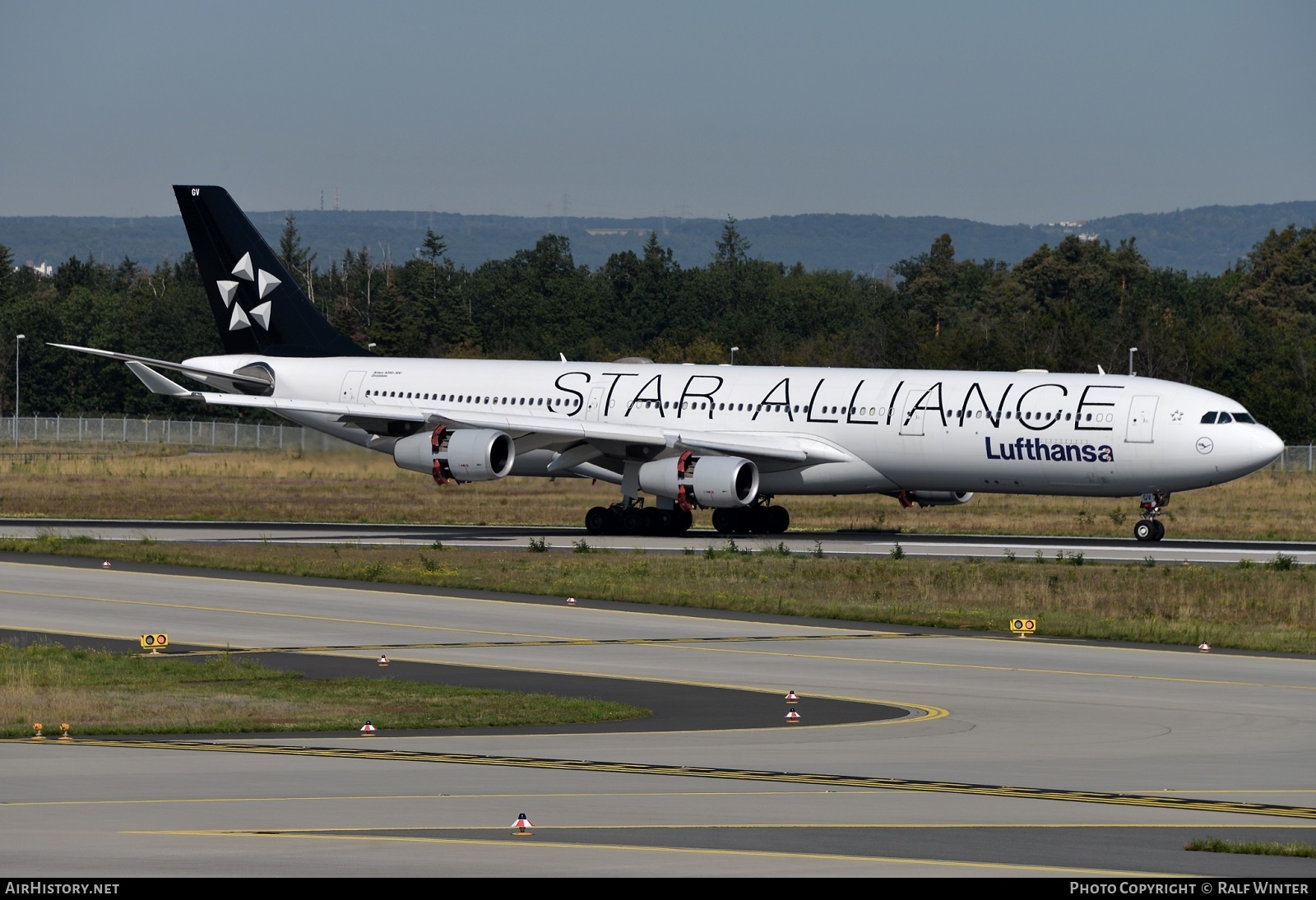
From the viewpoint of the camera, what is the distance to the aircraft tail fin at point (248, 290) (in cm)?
5850

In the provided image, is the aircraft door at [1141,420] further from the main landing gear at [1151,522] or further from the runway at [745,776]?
the runway at [745,776]

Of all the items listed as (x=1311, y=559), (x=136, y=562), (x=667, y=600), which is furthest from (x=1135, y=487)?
(x=136, y=562)

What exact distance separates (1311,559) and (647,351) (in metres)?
108

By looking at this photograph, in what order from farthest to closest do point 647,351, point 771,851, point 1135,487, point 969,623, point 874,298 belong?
point 874,298 → point 647,351 → point 1135,487 → point 969,623 → point 771,851

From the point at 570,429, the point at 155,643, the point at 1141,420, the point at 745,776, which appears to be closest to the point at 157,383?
the point at 570,429

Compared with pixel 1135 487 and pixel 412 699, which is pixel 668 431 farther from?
pixel 412 699

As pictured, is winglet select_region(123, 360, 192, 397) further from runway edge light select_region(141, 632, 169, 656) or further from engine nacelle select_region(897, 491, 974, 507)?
runway edge light select_region(141, 632, 169, 656)

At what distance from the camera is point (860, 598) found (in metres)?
37.0

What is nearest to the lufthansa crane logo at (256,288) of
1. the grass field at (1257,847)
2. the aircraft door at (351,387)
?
the aircraft door at (351,387)

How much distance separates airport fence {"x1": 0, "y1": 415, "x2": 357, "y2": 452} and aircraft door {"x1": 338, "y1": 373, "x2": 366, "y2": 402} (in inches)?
2075

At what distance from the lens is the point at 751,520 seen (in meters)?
52.3

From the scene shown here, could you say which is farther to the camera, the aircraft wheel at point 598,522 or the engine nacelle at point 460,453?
the aircraft wheel at point 598,522

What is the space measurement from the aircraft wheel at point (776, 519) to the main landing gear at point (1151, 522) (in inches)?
373

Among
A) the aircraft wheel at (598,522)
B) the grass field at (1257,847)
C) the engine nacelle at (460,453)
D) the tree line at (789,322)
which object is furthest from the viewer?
the tree line at (789,322)
